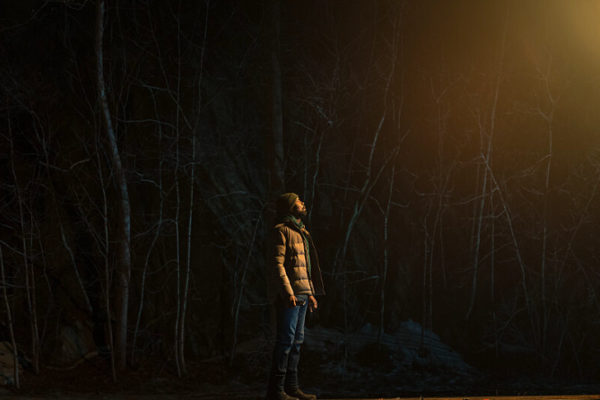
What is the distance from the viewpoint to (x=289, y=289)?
458 centimetres

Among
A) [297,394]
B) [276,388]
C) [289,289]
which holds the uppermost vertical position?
[289,289]

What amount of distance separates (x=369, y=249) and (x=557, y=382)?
4.00 metres

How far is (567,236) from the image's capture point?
34.4ft

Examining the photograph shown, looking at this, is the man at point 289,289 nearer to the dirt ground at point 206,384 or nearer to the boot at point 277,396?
the boot at point 277,396

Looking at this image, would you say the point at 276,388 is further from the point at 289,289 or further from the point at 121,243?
the point at 121,243

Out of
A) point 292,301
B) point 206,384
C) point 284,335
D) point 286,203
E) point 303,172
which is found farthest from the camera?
point 303,172

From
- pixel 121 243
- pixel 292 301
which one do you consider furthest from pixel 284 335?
pixel 121 243

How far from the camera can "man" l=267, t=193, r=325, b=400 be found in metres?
4.65

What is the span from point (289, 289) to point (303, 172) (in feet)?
18.0

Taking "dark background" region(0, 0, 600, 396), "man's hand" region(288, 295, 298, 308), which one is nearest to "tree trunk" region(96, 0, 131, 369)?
"dark background" region(0, 0, 600, 396)

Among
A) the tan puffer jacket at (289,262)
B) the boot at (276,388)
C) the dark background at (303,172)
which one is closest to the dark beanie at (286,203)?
the tan puffer jacket at (289,262)

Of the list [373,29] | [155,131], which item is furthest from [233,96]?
[373,29]

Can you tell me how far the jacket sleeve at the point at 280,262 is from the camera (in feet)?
15.0

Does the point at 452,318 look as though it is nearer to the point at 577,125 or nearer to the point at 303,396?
the point at 577,125
